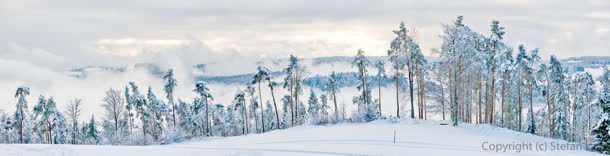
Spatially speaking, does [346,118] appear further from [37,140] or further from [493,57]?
[37,140]

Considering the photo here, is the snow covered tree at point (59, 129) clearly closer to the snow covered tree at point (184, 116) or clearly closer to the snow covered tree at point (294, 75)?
the snow covered tree at point (184, 116)

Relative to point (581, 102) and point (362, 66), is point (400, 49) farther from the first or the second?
point (581, 102)

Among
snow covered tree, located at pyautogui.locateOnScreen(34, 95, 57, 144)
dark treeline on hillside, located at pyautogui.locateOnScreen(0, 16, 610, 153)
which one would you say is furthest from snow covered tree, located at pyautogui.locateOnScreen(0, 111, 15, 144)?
snow covered tree, located at pyautogui.locateOnScreen(34, 95, 57, 144)

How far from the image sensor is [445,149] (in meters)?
31.1

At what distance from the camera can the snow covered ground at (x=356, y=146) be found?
26375mm

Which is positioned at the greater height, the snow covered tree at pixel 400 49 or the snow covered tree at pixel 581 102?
the snow covered tree at pixel 400 49

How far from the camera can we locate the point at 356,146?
1237 inches

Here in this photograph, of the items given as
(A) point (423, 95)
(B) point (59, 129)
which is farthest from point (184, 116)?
(A) point (423, 95)

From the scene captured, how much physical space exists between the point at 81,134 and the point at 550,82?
70.4 m

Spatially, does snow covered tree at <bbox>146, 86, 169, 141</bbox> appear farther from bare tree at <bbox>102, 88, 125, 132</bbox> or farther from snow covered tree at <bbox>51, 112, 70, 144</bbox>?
snow covered tree at <bbox>51, 112, 70, 144</bbox>

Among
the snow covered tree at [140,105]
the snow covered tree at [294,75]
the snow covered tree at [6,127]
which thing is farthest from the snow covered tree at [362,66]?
the snow covered tree at [6,127]

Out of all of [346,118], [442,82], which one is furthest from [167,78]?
[442,82]

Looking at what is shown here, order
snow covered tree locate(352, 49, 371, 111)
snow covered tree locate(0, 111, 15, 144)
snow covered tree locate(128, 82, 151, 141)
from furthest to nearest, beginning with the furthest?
snow covered tree locate(0, 111, 15, 144) < snow covered tree locate(128, 82, 151, 141) < snow covered tree locate(352, 49, 371, 111)

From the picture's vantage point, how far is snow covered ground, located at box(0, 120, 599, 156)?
86.5 ft
